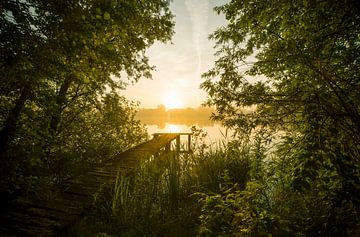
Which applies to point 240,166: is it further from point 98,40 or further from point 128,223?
point 98,40

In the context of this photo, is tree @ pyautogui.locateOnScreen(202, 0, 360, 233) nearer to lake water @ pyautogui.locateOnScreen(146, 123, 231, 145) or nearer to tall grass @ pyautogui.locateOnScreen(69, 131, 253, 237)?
lake water @ pyautogui.locateOnScreen(146, 123, 231, 145)

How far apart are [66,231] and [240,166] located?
462 centimetres

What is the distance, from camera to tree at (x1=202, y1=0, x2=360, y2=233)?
2.29 metres

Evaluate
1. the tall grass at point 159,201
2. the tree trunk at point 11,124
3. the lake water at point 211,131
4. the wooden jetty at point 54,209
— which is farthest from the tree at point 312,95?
the tree trunk at point 11,124

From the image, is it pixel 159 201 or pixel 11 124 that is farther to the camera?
pixel 11 124

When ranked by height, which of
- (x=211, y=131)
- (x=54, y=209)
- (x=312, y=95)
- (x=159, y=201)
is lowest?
(x=54, y=209)

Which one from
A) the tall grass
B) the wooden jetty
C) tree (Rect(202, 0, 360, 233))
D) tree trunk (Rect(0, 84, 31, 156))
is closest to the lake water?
tree (Rect(202, 0, 360, 233))

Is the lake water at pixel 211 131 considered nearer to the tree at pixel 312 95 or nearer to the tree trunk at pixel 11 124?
the tree at pixel 312 95

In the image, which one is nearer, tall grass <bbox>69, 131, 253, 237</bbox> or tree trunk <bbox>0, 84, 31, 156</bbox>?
tall grass <bbox>69, 131, 253, 237</bbox>

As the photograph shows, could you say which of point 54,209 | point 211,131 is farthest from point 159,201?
point 211,131

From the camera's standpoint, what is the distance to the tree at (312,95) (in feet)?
7.52

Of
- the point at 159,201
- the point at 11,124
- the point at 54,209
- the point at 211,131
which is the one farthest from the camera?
the point at 211,131

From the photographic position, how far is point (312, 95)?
7.89 feet

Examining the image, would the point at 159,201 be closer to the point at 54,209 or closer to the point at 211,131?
the point at 54,209
